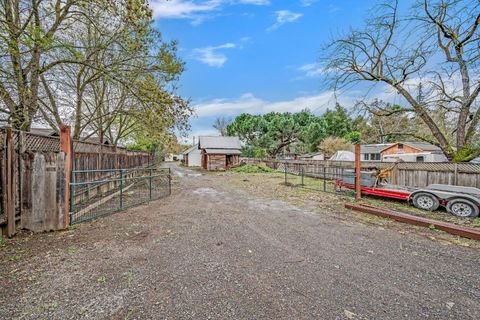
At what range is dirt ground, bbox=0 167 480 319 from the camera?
2.19m

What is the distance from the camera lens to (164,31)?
7.22 metres

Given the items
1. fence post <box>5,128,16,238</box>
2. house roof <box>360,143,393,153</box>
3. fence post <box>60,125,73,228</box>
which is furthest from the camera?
house roof <box>360,143,393,153</box>

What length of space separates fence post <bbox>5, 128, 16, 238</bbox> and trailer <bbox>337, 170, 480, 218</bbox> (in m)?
10.4

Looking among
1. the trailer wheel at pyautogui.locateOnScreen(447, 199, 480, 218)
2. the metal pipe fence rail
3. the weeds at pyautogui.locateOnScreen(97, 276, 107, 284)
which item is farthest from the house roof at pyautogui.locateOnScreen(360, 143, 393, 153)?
the weeds at pyautogui.locateOnScreen(97, 276, 107, 284)

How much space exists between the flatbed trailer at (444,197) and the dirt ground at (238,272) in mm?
2621

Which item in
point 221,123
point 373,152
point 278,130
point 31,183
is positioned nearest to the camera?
point 31,183

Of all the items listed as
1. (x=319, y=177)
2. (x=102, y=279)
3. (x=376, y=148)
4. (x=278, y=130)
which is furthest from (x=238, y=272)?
(x=376, y=148)

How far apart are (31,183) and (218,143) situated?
975 inches

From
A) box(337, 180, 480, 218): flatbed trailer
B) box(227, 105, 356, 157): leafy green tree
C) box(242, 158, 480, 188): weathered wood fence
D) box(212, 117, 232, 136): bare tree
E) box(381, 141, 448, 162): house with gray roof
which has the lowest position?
box(337, 180, 480, 218): flatbed trailer

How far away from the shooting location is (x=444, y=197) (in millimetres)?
6520

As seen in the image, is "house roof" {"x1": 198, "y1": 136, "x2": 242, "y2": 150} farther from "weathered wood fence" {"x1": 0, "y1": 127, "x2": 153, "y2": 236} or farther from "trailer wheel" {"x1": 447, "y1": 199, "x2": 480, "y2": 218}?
"trailer wheel" {"x1": 447, "y1": 199, "x2": 480, "y2": 218}

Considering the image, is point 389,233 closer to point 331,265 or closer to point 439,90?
point 331,265

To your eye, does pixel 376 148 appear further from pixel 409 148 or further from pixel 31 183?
pixel 31 183

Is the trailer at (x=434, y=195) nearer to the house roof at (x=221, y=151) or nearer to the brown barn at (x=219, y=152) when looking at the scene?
the brown barn at (x=219, y=152)
